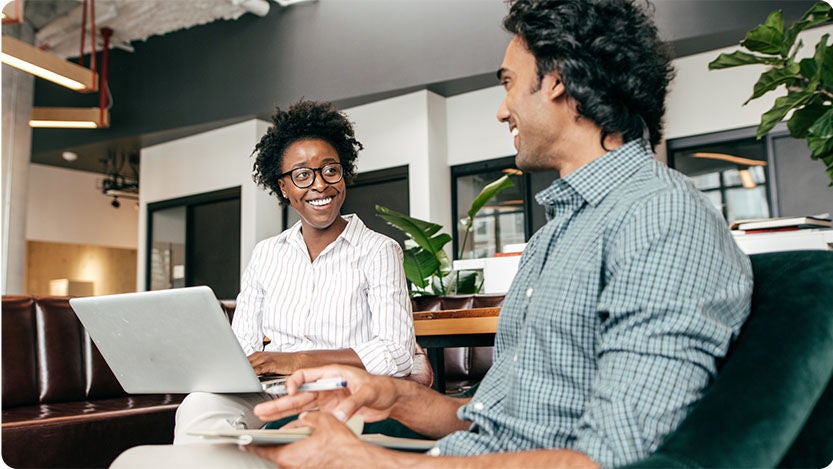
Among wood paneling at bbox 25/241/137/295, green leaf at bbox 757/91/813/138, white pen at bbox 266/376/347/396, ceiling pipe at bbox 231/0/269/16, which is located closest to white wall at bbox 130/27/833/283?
ceiling pipe at bbox 231/0/269/16

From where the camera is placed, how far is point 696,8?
485 cm

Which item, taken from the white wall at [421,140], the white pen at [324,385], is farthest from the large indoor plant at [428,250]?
the white pen at [324,385]

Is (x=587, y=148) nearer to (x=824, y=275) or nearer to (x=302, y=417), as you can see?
(x=824, y=275)

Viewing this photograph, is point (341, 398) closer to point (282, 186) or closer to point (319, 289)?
point (319, 289)

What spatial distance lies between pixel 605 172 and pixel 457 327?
117cm

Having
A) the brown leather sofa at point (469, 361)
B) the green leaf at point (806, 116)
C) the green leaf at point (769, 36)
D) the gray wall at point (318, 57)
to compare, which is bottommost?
the brown leather sofa at point (469, 361)

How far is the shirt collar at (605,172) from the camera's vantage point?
1078mm

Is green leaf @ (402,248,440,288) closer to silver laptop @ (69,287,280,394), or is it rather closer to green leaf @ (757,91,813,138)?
green leaf @ (757,91,813,138)

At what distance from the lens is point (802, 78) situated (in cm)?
274

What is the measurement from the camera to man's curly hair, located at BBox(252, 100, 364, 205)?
233 cm

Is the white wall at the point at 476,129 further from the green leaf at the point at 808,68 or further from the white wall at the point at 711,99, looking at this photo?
the green leaf at the point at 808,68

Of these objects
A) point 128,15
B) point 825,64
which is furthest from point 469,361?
point 128,15

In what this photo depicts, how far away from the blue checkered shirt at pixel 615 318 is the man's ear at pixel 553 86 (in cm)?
13

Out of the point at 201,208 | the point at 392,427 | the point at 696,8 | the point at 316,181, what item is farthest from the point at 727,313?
the point at 201,208
